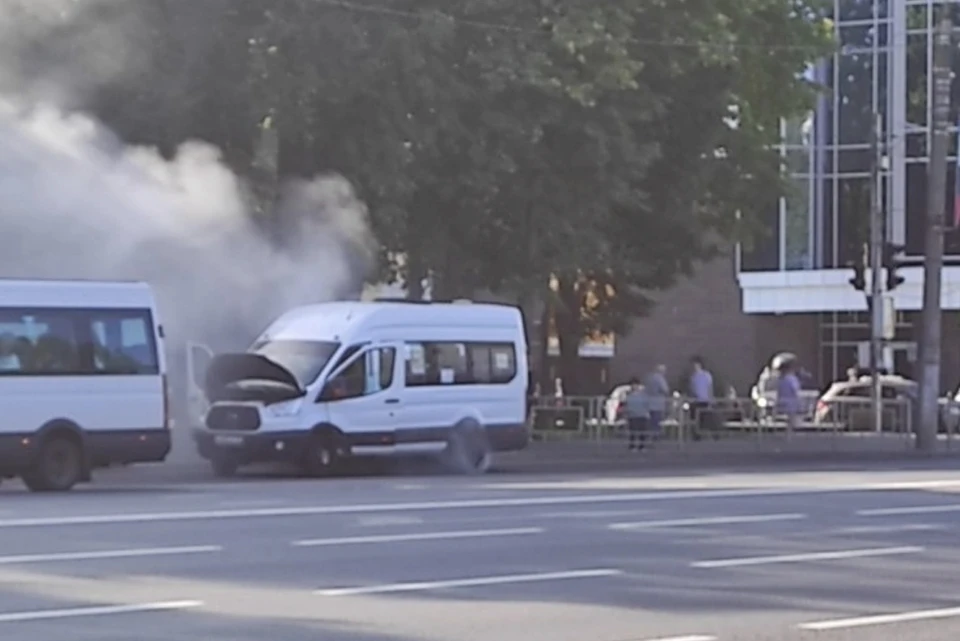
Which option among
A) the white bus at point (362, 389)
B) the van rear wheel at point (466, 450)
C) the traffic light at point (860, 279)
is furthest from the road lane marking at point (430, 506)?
the traffic light at point (860, 279)

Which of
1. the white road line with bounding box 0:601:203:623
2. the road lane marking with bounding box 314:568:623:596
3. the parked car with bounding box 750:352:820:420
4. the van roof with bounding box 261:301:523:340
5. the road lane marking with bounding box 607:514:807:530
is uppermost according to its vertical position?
the van roof with bounding box 261:301:523:340

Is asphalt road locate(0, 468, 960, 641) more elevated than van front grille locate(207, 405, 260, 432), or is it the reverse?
van front grille locate(207, 405, 260, 432)

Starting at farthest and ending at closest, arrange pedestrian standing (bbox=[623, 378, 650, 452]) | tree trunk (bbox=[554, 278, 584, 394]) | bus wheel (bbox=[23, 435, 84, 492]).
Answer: tree trunk (bbox=[554, 278, 584, 394]) → pedestrian standing (bbox=[623, 378, 650, 452]) → bus wheel (bbox=[23, 435, 84, 492])

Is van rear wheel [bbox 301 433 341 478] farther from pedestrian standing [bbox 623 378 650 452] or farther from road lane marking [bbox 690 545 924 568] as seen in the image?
road lane marking [bbox 690 545 924 568]

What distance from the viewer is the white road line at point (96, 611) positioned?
13.3 meters

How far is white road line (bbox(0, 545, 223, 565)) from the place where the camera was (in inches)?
648

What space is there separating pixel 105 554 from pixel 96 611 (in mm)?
3270

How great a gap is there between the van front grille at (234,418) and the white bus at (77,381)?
3.47 meters

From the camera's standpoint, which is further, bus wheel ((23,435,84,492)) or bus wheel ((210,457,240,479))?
bus wheel ((210,457,240,479))

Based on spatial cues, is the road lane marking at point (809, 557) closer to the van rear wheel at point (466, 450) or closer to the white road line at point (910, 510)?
the white road line at point (910, 510)

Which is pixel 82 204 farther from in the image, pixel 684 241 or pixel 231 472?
pixel 684 241

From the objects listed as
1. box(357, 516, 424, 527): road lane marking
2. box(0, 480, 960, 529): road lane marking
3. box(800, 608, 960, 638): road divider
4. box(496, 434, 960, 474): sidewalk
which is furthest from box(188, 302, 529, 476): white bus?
box(800, 608, 960, 638): road divider

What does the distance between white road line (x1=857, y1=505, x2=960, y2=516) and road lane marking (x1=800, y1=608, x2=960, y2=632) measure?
27.2 feet

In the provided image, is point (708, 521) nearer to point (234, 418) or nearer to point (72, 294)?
point (72, 294)
